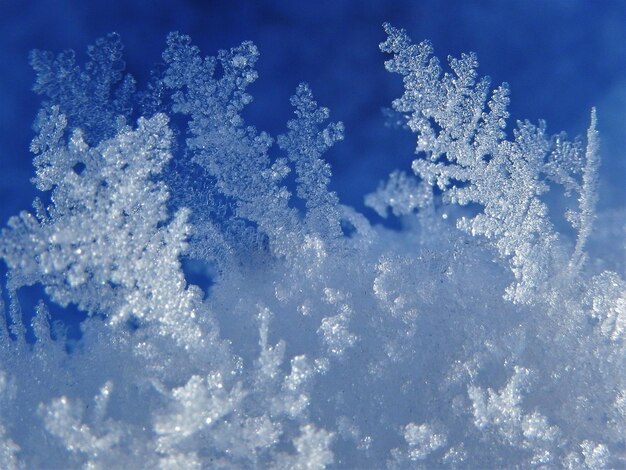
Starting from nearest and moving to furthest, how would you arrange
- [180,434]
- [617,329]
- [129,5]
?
[180,434], [129,5], [617,329]

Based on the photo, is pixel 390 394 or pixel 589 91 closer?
pixel 390 394

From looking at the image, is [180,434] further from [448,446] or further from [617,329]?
[617,329]

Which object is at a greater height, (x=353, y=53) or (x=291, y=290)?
(x=353, y=53)

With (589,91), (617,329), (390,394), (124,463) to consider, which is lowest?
(124,463)

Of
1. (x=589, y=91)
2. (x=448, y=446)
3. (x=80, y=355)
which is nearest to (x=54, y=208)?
(x=80, y=355)

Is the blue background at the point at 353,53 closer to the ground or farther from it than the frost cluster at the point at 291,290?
farther from it
